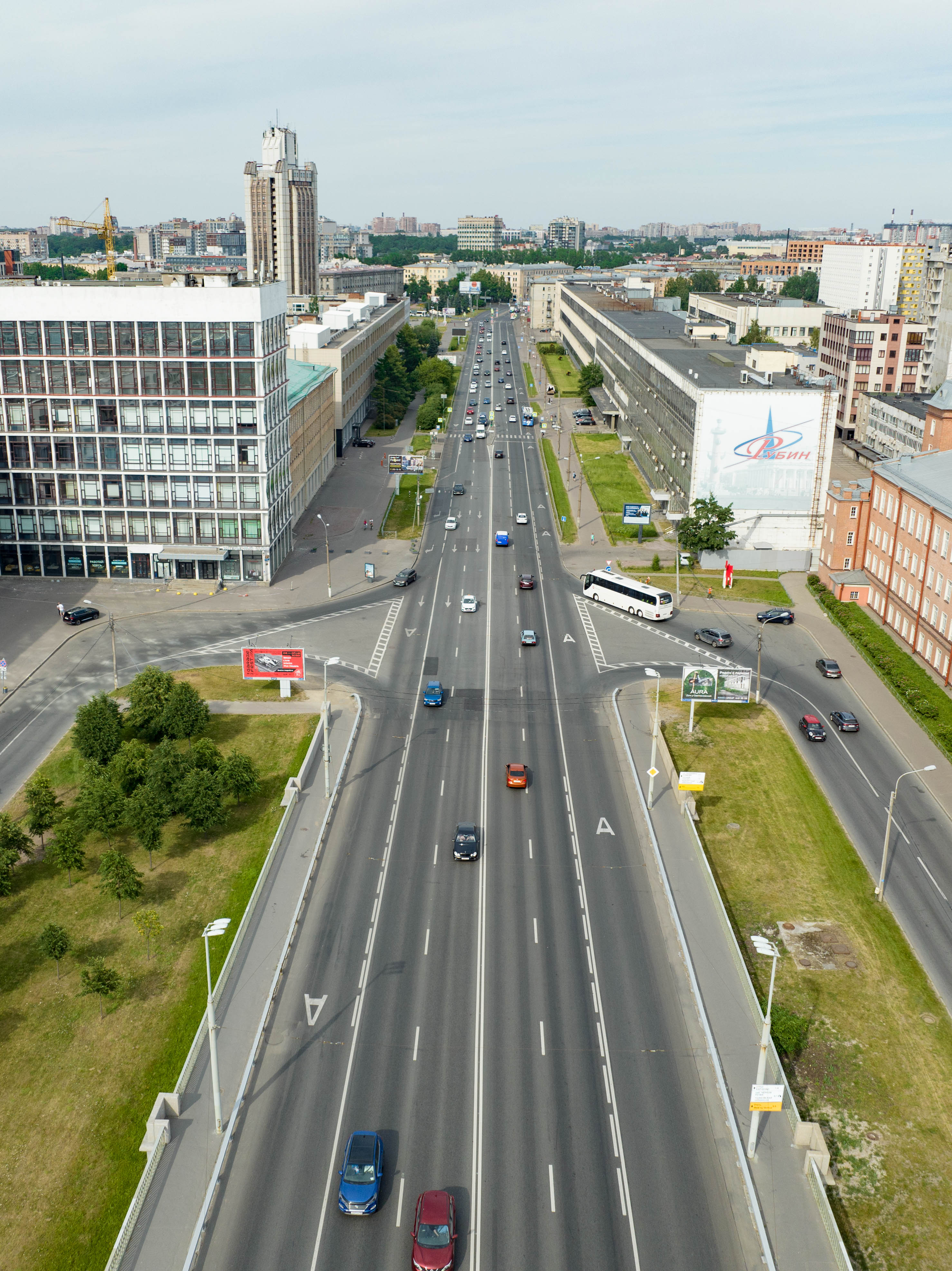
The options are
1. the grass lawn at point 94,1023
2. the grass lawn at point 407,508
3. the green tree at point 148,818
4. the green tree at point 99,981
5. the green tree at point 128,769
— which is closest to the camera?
the grass lawn at point 94,1023

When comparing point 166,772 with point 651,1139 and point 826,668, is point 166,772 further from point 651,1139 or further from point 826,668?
point 826,668

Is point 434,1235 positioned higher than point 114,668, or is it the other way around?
point 114,668

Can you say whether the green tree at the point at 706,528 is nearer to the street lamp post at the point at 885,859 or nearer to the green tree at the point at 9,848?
the street lamp post at the point at 885,859

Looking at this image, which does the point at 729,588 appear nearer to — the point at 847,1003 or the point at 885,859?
the point at 885,859

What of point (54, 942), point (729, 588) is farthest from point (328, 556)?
point (54, 942)

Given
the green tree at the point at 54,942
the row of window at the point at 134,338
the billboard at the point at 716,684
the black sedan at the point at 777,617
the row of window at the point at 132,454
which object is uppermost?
the row of window at the point at 134,338

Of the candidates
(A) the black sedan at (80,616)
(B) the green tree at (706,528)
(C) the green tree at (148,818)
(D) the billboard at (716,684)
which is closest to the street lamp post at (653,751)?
(D) the billboard at (716,684)
